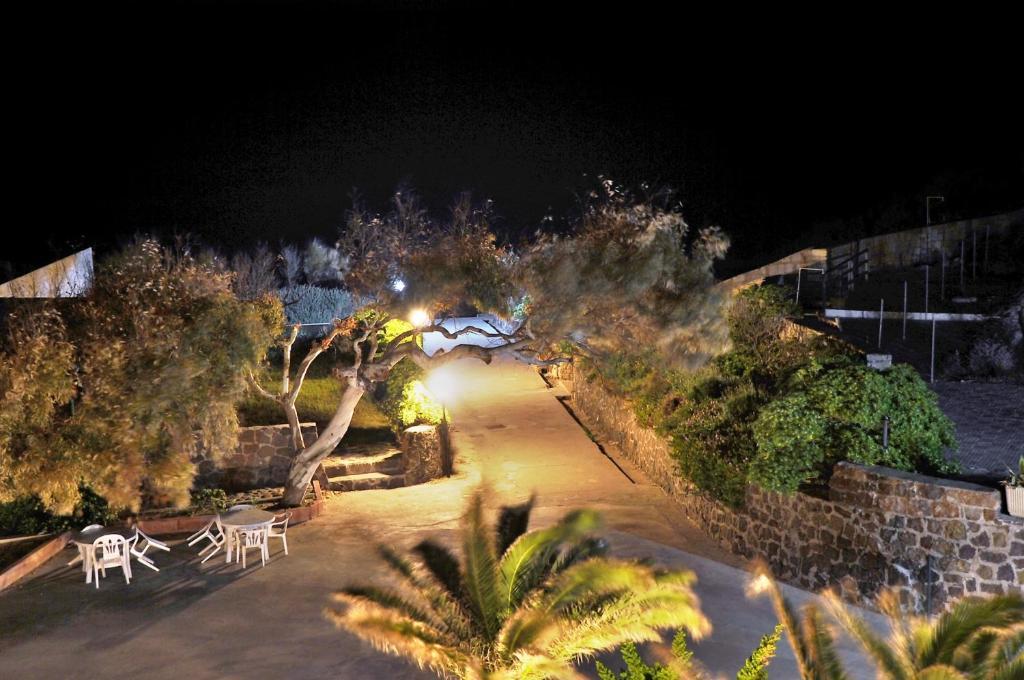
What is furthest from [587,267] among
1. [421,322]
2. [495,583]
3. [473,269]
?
[495,583]

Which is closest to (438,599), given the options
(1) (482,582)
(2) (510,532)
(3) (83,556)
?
(1) (482,582)

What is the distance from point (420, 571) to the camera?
758 centimetres

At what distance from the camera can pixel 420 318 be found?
506 inches

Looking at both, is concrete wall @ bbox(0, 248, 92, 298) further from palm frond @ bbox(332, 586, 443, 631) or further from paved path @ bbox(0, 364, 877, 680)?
palm frond @ bbox(332, 586, 443, 631)

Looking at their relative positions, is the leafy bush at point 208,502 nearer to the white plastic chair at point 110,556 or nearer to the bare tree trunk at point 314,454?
the bare tree trunk at point 314,454

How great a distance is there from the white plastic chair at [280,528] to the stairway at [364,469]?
116 inches

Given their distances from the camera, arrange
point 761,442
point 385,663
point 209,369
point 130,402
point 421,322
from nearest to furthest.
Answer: point 385,663, point 130,402, point 209,369, point 761,442, point 421,322

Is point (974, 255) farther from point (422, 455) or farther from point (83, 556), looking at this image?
point (83, 556)

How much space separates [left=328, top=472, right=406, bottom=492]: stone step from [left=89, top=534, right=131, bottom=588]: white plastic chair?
5.32 m

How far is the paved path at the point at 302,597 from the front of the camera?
8.62m

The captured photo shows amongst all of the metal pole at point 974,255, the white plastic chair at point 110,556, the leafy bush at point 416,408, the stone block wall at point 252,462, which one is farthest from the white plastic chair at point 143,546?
the metal pole at point 974,255

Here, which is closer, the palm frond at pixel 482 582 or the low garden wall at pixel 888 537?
the palm frond at pixel 482 582

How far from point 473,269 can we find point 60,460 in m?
5.75

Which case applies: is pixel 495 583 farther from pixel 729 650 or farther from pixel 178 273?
pixel 178 273
